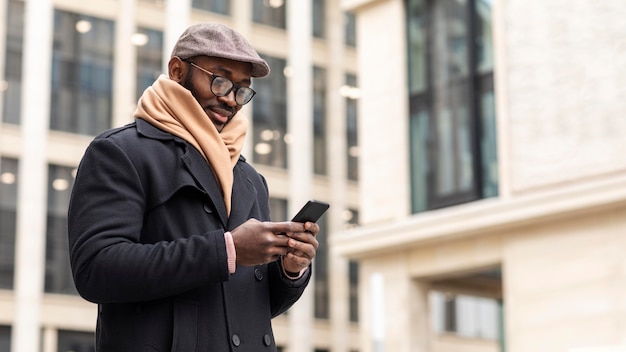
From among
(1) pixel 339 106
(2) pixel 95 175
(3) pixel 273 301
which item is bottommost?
(3) pixel 273 301

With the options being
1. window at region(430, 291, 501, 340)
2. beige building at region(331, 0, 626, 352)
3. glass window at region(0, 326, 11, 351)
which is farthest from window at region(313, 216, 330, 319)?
beige building at region(331, 0, 626, 352)

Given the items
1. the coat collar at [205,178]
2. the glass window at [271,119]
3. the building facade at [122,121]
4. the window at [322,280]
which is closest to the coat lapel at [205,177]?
the coat collar at [205,178]

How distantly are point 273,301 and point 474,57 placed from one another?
2348 centimetres

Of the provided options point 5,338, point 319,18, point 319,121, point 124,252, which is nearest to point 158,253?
point 124,252

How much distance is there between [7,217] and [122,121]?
4.61 m

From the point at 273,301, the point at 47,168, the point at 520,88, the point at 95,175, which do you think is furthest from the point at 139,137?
the point at 47,168

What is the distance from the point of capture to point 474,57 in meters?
26.9

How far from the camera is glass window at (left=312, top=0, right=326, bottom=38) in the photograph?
4403cm

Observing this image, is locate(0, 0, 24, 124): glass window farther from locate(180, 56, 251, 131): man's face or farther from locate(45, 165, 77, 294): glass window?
locate(180, 56, 251, 131): man's face

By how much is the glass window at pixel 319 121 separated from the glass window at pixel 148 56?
6.15m

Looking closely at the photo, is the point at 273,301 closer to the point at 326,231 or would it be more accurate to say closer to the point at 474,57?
the point at 474,57

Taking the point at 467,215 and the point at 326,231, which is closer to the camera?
the point at 467,215

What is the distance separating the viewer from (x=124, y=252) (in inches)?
131

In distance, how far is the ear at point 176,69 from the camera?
12.4 ft
